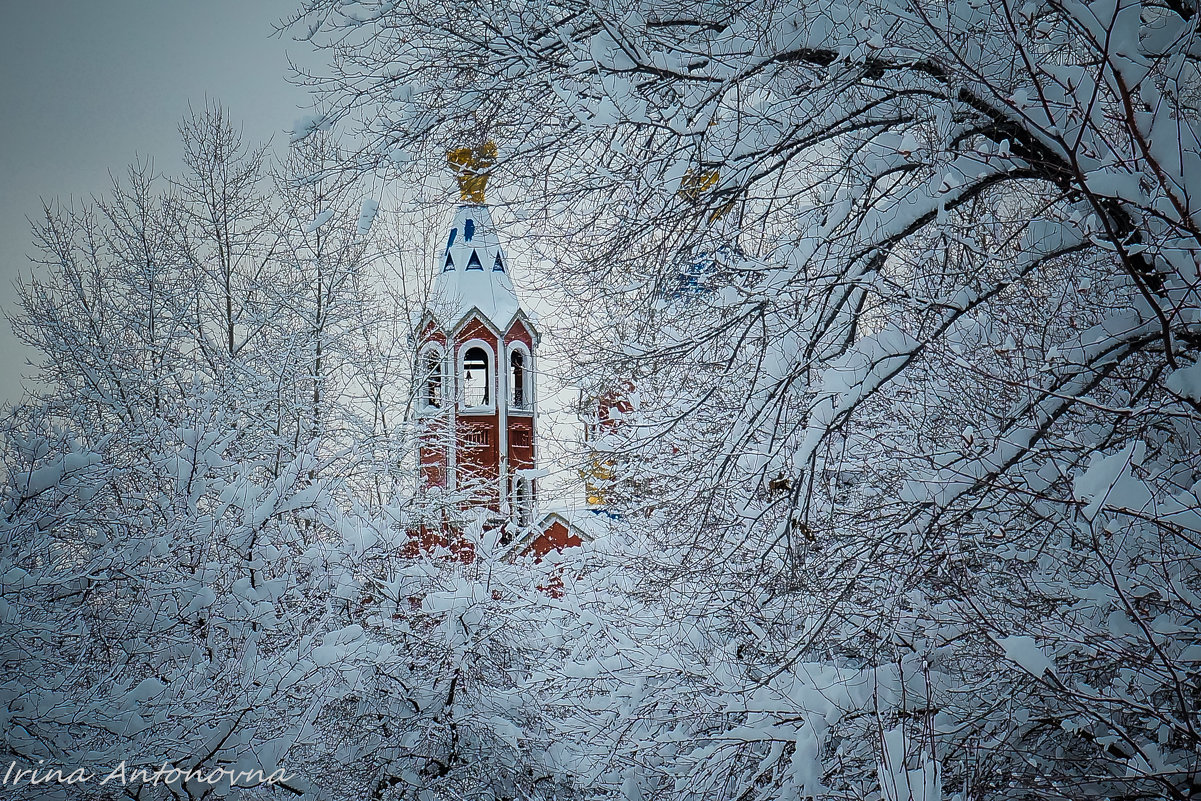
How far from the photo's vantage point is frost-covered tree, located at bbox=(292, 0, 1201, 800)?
2699 mm

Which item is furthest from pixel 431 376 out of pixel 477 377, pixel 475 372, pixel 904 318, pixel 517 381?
pixel 904 318

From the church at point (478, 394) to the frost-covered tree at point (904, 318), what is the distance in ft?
2.10

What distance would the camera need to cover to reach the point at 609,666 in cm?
562

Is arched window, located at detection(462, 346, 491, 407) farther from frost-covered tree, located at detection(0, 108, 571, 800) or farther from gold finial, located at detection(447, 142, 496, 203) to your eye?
gold finial, located at detection(447, 142, 496, 203)

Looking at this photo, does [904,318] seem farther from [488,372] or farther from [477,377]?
[477,377]

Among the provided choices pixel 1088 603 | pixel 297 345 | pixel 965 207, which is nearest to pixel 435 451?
pixel 297 345

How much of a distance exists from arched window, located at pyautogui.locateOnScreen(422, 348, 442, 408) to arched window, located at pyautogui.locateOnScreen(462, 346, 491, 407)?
5.42 metres

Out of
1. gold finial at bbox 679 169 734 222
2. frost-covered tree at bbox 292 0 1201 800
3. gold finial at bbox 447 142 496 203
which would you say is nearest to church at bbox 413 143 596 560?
gold finial at bbox 447 142 496 203

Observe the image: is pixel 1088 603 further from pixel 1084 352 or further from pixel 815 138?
pixel 815 138

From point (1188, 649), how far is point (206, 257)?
42.3ft

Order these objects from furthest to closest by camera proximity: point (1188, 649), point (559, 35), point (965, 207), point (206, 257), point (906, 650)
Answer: point (206, 257) < point (965, 207) < point (906, 650) < point (559, 35) < point (1188, 649)

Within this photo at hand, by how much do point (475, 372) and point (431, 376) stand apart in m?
6.91

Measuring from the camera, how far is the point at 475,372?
66.9 ft

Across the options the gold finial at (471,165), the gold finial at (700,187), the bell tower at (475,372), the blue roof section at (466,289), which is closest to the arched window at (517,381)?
the bell tower at (475,372)
